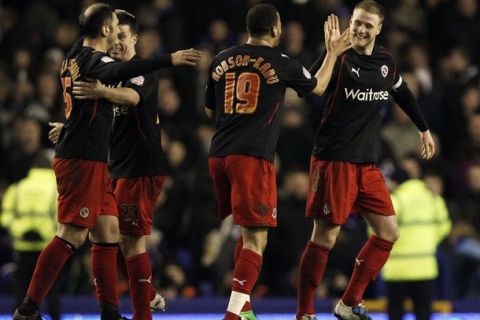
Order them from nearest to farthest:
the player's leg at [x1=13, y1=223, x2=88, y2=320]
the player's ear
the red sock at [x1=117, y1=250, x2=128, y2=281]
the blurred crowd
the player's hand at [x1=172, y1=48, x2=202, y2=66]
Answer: the player's hand at [x1=172, y1=48, x2=202, y2=66]
the player's leg at [x1=13, y1=223, x2=88, y2=320]
the player's ear
the red sock at [x1=117, y1=250, x2=128, y2=281]
the blurred crowd

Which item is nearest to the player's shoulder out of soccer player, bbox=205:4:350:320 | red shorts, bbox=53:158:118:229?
soccer player, bbox=205:4:350:320

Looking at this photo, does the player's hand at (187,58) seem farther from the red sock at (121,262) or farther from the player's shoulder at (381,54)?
the red sock at (121,262)

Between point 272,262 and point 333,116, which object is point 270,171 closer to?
point 333,116

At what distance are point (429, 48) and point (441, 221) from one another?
5.18m

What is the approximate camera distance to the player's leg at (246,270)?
31.6 ft

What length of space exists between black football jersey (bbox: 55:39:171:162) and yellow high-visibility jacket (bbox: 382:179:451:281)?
4376mm

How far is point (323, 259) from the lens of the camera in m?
10.2

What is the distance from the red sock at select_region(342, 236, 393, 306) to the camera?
10219 millimetres

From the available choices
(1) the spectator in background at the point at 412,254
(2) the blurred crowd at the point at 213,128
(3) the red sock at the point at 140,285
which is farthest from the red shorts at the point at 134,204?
(2) the blurred crowd at the point at 213,128

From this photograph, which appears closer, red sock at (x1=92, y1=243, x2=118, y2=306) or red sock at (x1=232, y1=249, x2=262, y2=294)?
red sock at (x1=232, y1=249, x2=262, y2=294)

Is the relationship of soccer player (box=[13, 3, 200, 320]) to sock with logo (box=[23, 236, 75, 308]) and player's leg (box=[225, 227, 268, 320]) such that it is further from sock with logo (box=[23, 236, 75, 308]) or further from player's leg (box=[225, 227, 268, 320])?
player's leg (box=[225, 227, 268, 320])

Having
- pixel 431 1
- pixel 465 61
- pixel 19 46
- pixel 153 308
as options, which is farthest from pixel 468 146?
pixel 153 308

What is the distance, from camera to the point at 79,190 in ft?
31.5

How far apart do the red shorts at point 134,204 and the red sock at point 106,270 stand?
0.31 m
